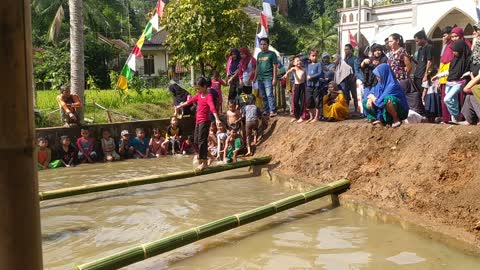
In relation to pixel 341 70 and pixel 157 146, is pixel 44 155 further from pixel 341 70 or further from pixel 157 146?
pixel 341 70

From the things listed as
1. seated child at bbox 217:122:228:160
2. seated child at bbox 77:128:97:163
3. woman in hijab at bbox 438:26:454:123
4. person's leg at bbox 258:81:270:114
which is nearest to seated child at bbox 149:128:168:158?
seated child at bbox 77:128:97:163

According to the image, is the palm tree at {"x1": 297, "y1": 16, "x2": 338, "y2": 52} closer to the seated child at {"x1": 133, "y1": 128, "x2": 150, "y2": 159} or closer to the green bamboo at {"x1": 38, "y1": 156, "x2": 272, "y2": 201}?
the seated child at {"x1": 133, "y1": 128, "x2": 150, "y2": 159}

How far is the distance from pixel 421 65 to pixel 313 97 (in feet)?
6.95

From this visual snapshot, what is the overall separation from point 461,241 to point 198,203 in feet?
12.1

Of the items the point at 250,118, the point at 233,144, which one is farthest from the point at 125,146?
the point at 250,118

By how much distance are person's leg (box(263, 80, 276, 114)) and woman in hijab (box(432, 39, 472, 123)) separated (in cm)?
390

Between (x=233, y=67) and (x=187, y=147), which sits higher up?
(x=233, y=67)

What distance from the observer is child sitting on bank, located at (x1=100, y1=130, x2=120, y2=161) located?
36.9ft

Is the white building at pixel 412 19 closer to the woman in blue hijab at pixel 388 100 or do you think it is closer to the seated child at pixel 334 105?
the seated child at pixel 334 105

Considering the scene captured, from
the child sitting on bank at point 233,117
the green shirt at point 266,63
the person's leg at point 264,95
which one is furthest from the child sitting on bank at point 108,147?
the green shirt at point 266,63

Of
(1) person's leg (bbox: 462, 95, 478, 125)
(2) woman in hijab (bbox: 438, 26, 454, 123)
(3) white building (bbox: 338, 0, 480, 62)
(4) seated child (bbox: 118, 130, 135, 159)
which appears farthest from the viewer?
(3) white building (bbox: 338, 0, 480, 62)

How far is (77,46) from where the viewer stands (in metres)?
11.9

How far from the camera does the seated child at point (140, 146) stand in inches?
459

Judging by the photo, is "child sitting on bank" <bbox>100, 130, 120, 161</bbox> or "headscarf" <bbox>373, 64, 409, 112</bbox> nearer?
"headscarf" <bbox>373, 64, 409, 112</bbox>
